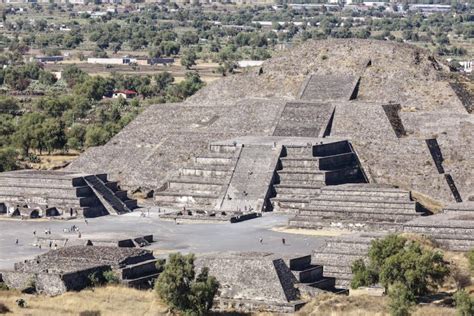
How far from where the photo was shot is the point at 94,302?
57.0 meters

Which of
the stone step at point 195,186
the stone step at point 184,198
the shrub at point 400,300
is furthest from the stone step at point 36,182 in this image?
the shrub at point 400,300

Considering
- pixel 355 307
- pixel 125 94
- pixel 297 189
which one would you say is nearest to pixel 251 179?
pixel 297 189

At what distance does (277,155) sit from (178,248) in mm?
13117

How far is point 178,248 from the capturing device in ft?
223

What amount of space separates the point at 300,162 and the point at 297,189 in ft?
5.89

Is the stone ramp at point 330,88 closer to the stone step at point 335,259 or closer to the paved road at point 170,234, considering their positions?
the paved road at point 170,234

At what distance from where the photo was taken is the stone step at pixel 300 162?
78500 millimetres

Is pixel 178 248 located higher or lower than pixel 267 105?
lower

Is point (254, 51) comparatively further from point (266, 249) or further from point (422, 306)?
point (422, 306)

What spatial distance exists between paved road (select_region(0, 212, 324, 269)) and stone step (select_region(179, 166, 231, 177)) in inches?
162

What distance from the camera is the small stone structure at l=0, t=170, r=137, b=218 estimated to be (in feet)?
256

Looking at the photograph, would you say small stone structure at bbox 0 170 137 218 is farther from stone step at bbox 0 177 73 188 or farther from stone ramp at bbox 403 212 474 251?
stone ramp at bbox 403 212 474 251

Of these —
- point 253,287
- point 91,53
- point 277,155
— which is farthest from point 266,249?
point 91,53

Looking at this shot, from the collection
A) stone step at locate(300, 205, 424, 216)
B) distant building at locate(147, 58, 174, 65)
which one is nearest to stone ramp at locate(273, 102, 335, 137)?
stone step at locate(300, 205, 424, 216)
